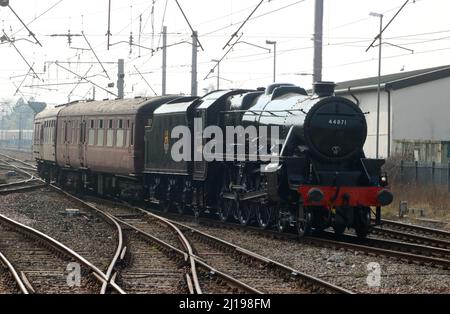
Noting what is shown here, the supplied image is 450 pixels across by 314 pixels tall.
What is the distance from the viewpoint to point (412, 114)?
142 ft

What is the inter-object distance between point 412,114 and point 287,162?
2699 cm

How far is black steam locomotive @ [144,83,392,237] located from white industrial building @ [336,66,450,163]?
1998 centimetres

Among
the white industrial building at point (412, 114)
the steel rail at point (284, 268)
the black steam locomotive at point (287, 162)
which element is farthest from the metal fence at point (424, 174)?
the steel rail at point (284, 268)

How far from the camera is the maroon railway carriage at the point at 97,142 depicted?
26297 mm

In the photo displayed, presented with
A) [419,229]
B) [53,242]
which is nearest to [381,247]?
[419,229]

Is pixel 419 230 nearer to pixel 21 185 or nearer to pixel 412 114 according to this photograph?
pixel 21 185

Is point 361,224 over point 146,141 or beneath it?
beneath

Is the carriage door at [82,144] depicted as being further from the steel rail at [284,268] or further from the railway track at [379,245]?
the steel rail at [284,268]

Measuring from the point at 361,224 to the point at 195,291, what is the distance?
7.77 m

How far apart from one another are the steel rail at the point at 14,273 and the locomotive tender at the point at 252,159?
629 cm

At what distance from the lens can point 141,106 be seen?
26.4 metres
